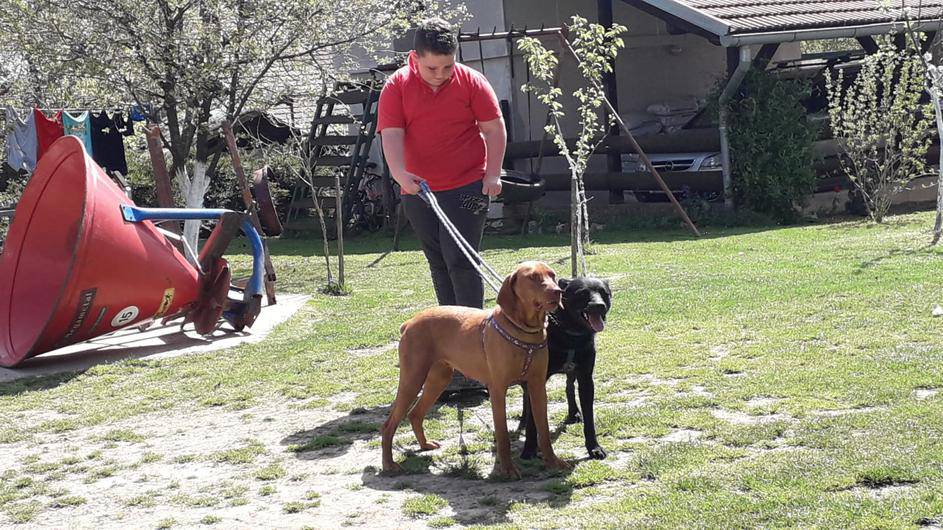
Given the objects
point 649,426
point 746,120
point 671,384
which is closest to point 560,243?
point 746,120

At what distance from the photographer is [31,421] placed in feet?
21.2

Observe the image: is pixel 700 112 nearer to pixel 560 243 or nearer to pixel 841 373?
pixel 560 243

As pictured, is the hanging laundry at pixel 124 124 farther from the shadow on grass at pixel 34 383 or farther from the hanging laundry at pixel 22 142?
the shadow on grass at pixel 34 383

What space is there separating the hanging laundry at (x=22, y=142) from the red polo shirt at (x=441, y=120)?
7.43m

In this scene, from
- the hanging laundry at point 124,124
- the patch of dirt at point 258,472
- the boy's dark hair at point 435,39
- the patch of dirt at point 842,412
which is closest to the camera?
the patch of dirt at point 258,472

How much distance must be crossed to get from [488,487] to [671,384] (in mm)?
1781

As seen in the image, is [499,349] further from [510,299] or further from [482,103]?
[482,103]

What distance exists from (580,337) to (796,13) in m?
11.9

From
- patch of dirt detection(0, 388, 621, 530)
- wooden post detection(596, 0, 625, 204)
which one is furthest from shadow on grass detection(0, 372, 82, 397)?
wooden post detection(596, 0, 625, 204)

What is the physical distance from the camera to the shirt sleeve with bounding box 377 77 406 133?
5.71 meters

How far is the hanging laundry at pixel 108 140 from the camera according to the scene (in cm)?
1277

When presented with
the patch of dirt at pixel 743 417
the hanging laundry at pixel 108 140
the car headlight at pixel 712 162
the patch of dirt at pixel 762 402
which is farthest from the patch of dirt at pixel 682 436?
the car headlight at pixel 712 162

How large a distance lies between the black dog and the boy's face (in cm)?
137

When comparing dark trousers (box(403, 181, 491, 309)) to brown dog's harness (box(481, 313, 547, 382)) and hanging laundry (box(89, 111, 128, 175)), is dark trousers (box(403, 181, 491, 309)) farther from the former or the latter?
hanging laundry (box(89, 111, 128, 175))
